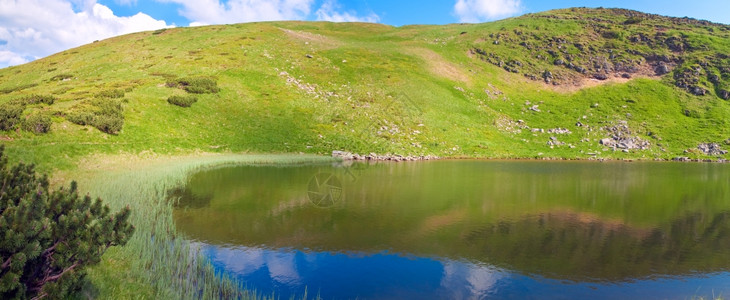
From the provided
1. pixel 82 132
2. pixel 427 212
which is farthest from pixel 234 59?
pixel 427 212

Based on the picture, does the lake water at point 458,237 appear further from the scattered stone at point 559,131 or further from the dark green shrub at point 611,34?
the dark green shrub at point 611,34

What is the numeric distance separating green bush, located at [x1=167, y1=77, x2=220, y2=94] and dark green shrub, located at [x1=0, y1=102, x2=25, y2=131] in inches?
1176

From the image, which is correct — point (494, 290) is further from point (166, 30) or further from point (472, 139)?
point (166, 30)

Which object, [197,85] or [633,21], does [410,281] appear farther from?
[633,21]

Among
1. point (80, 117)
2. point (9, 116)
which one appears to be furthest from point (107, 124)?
point (9, 116)

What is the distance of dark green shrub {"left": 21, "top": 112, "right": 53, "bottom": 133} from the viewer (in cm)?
3709

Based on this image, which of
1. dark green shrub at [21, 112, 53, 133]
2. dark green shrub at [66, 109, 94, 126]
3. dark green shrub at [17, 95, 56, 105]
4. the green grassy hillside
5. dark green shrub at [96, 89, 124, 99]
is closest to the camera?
dark green shrub at [21, 112, 53, 133]

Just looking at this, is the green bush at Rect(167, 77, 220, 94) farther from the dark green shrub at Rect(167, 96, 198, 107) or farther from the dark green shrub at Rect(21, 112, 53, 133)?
the dark green shrub at Rect(21, 112, 53, 133)

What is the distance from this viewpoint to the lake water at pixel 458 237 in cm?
1302

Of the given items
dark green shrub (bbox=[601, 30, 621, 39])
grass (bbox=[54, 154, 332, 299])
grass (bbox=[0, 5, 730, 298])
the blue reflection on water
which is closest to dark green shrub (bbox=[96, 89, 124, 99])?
grass (bbox=[0, 5, 730, 298])

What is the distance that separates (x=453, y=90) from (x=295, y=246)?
76533 mm

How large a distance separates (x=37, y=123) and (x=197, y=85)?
31.5 meters

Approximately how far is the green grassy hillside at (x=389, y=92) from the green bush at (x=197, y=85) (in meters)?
0.35

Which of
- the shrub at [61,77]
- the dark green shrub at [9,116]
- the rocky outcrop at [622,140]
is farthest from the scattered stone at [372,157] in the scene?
the shrub at [61,77]
